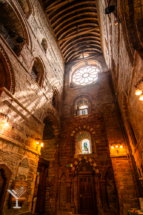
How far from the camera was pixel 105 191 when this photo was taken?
6.75 m

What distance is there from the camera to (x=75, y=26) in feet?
38.6

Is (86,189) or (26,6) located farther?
(26,6)

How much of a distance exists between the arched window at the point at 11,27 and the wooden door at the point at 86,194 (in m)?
7.78

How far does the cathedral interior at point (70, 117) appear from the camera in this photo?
13.7 feet

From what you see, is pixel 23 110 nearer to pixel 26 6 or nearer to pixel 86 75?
pixel 26 6

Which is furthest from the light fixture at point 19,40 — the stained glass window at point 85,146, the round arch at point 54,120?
the stained glass window at point 85,146

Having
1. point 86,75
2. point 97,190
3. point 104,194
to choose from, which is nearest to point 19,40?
point 86,75

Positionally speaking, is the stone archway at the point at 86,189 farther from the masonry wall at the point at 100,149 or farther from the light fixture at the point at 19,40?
the light fixture at the point at 19,40

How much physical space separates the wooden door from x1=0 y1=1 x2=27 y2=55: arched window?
7.78m

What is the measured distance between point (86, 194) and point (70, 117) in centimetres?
503

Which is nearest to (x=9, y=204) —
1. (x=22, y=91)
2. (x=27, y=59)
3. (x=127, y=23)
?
(x=22, y=91)

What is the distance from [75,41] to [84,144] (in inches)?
394

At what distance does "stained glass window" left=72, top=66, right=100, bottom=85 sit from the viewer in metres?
12.3

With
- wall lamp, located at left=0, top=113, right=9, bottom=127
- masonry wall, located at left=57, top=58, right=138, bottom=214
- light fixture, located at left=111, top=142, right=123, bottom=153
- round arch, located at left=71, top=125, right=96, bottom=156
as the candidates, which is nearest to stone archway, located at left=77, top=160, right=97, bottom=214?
masonry wall, located at left=57, top=58, right=138, bottom=214
